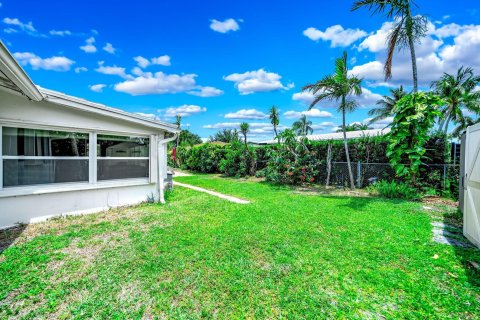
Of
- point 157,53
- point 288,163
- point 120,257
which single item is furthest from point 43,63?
point 288,163

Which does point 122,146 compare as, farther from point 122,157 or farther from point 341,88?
point 341,88

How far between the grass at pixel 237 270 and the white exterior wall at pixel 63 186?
0.47 metres

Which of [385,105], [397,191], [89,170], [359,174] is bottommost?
[397,191]

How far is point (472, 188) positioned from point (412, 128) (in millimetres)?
4263

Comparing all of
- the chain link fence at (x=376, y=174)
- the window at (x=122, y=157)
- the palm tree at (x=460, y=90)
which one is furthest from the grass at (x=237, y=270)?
the palm tree at (x=460, y=90)

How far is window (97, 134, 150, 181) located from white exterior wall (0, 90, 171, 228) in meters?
0.18

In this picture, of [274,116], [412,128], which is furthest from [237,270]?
[274,116]

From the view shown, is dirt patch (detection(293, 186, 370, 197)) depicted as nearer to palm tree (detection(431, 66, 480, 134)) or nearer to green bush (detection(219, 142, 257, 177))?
green bush (detection(219, 142, 257, 177))

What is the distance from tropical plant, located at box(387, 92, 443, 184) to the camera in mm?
7297

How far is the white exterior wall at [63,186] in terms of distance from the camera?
15.6ft

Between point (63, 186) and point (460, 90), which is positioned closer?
point (63, 186)

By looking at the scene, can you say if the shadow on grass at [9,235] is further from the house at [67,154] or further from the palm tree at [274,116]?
the palm tree at [274,116]

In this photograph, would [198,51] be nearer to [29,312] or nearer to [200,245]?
[200,245]

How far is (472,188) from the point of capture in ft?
13.1
